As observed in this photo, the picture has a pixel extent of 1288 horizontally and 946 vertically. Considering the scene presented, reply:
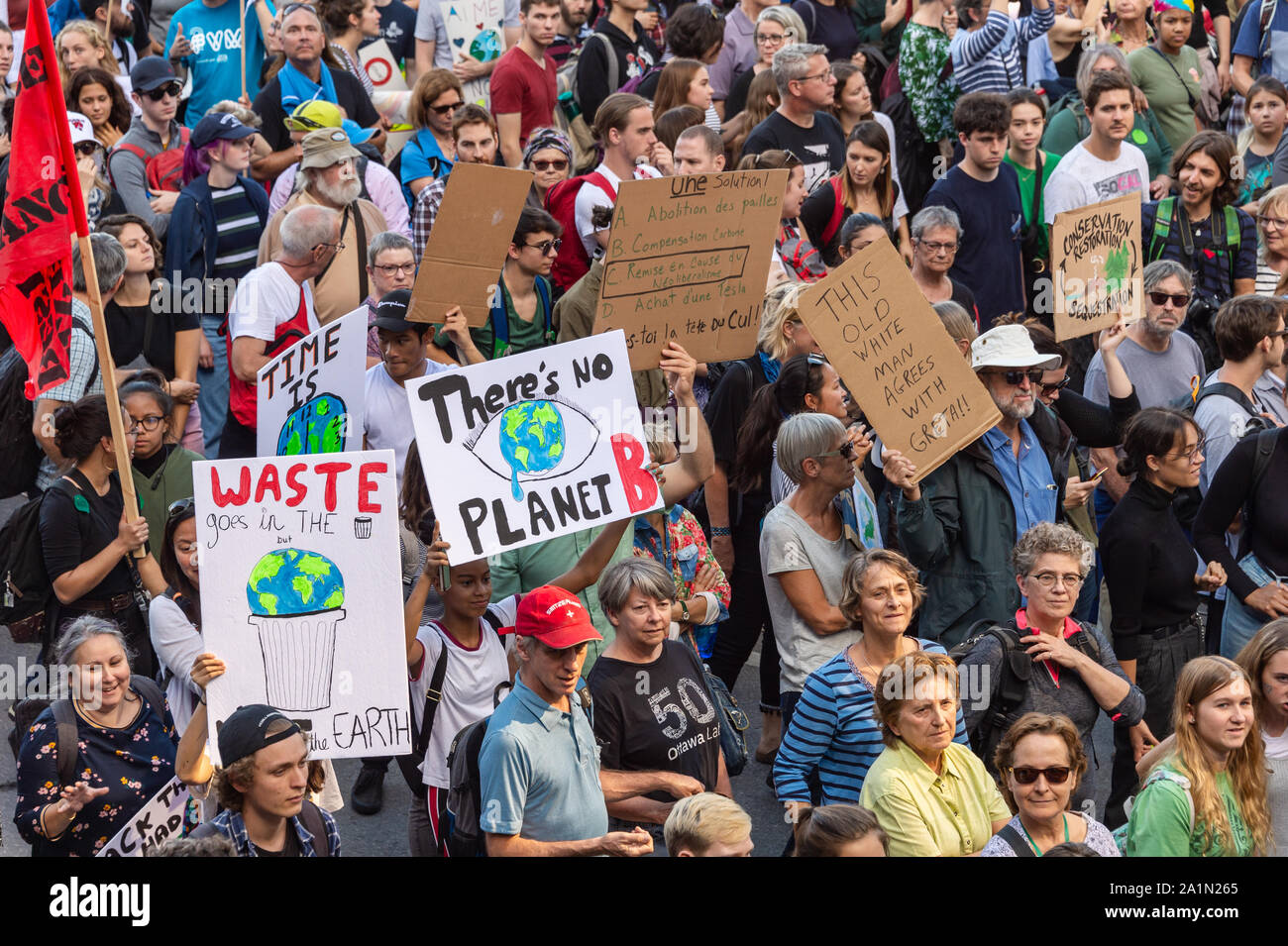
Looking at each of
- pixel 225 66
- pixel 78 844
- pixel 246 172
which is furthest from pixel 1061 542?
pixel 225 66

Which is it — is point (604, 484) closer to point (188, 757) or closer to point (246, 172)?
point (188, 757)

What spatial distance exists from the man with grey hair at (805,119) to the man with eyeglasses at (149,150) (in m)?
3.17

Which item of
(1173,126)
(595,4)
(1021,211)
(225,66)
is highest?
(595,4)

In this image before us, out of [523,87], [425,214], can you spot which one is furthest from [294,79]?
[425,214]

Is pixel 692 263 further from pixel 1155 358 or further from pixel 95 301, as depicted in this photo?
pixel 1155 358

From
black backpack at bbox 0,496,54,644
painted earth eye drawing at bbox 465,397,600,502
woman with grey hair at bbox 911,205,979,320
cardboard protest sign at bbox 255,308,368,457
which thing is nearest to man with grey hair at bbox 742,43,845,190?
woman with grey hair at bbox 911,205,979,320

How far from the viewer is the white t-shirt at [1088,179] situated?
379 inches

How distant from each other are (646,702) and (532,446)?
0.97m

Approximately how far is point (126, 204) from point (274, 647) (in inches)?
198

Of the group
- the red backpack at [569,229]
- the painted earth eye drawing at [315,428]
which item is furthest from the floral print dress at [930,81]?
the painted earth eye drawing at [315,428]

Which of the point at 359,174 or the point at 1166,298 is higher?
the point at 359,174

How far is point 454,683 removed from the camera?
587cm

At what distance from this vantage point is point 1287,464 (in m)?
6.80

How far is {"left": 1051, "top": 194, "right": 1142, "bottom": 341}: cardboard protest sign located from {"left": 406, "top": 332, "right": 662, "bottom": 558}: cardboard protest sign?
2.62 meters
